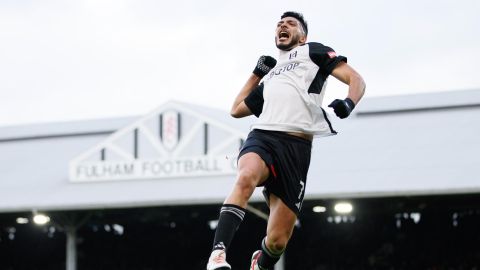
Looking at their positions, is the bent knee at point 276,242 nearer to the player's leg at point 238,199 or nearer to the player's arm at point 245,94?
the player's leg at point 238,199

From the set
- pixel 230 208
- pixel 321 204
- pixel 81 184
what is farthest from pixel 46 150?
pixel 230 208

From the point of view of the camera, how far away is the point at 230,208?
6.20m

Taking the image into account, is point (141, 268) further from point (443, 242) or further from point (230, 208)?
point (230, 208)

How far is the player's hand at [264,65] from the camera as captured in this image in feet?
22.5

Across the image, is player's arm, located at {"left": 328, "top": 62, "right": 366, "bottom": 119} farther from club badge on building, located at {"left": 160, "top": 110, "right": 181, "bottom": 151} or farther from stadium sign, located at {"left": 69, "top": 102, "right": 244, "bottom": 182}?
club badge on building, located at {"left": 160, "top": 110, "right": 181, "bottom": 151}

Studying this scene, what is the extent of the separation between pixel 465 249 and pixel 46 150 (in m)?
10.2

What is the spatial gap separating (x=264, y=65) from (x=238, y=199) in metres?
1.08

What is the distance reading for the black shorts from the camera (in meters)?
6.50

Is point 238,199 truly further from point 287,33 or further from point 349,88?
point 287,33

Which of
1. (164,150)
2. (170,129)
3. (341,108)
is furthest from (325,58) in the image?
(170,129)

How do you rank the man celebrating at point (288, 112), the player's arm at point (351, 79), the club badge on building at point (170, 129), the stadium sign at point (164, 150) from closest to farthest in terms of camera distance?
the player's arm at point (351, 79) < the man celebrating at point (288, 112) < the stadium sign at point (164, 150) < the club badge on building at point (170, 129)

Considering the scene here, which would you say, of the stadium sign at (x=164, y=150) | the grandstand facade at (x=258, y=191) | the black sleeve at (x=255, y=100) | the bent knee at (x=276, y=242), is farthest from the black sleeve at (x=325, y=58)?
the stadium sign at (x=164, y=150)

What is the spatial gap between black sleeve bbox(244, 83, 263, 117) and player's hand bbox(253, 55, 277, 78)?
0.08 m

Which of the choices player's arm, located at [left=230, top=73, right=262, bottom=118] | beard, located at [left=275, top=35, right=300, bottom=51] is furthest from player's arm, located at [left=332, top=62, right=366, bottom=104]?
player's arm, located at [left=230, top=73, right=262, bottom=118]
